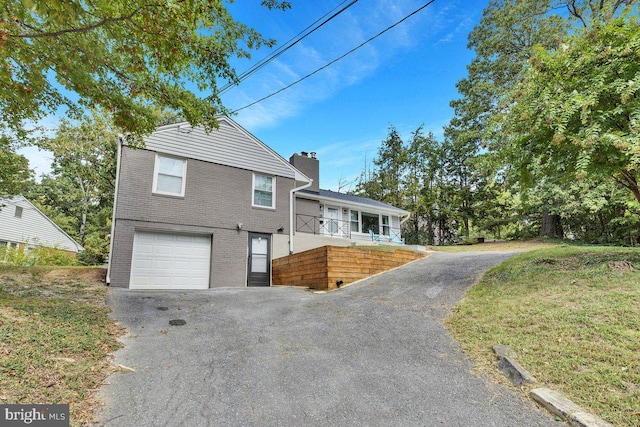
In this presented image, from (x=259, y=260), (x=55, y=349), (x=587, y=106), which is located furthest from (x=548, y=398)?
(x=259, y=260)

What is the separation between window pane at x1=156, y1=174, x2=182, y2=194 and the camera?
10.2 m

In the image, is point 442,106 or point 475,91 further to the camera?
point 442,106

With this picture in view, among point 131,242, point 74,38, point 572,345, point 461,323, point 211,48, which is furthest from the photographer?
point 131,242

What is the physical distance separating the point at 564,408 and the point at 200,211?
401 inches

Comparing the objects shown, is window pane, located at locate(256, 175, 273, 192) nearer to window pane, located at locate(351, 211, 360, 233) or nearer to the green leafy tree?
window pane, located at locate(351, 211, 360, 233)

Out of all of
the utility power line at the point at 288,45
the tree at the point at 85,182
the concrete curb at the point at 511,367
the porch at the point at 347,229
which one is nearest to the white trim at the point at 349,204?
the porch at the point at 347,229

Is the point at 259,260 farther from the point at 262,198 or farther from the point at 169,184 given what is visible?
the point at 169,184

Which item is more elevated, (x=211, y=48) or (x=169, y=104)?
(x=211, y=48)

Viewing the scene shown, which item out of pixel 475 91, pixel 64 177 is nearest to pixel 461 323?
pixel 475 91

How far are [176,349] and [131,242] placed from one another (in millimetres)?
6336

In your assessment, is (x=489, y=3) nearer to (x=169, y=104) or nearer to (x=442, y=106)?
(x=442, y=106)

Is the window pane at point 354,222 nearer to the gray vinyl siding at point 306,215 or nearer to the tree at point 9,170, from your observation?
the gray vinyl siding at point 306,215

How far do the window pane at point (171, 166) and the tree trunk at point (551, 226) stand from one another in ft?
67.7

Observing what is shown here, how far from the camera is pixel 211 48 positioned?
5598 millimetres
